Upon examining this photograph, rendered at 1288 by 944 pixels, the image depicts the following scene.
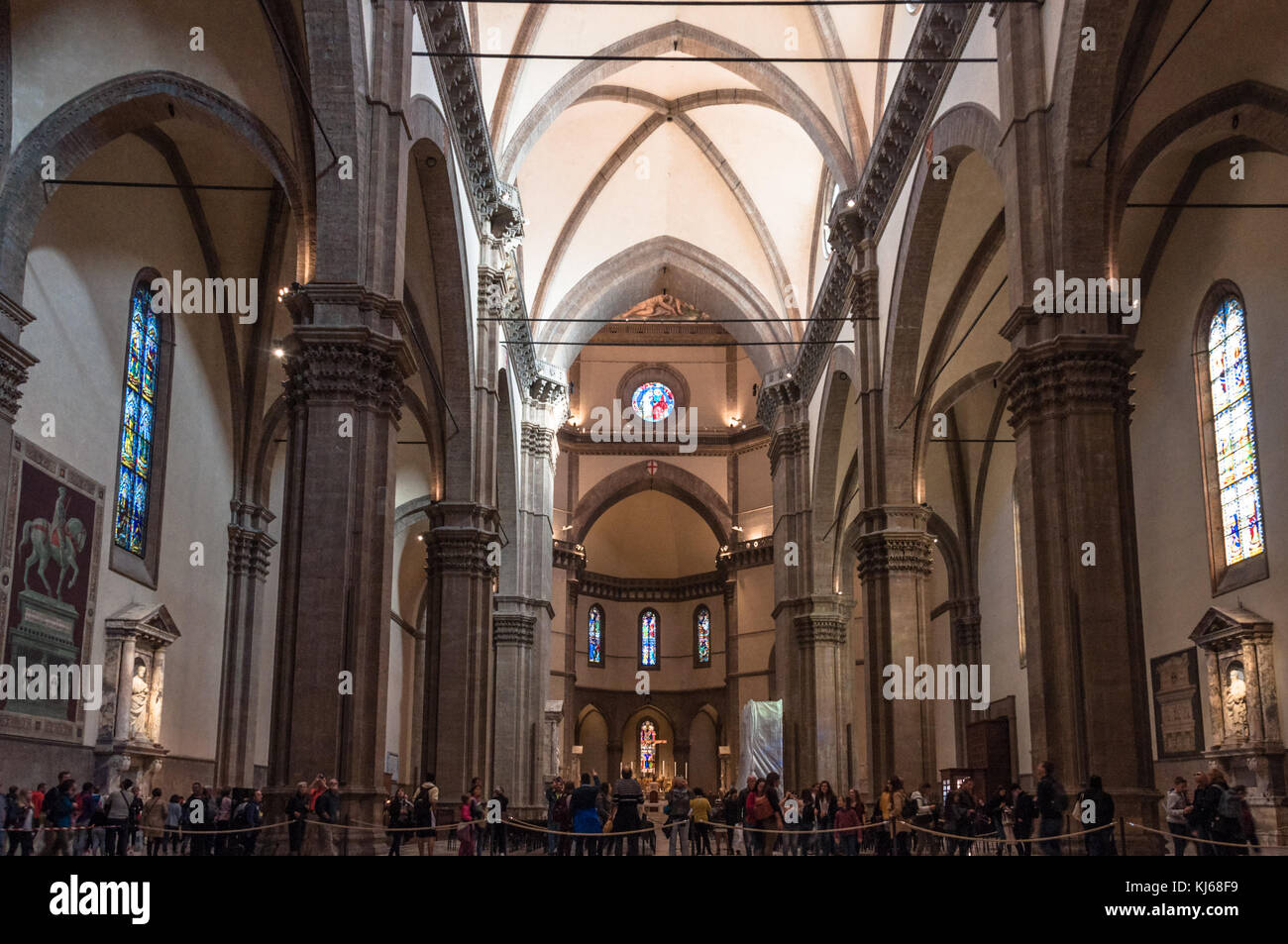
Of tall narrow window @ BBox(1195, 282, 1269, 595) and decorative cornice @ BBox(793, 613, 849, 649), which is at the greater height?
tall narrow window @ BBox(1195, 282, 1269, 595)

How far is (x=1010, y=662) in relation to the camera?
91.8 ft

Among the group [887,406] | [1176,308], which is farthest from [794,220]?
[1176,308]

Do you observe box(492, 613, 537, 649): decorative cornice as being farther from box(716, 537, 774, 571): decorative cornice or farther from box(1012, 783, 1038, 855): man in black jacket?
box(1012, 783, 1038, 855): man in black jacket

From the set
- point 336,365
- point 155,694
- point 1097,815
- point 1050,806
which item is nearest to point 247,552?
point 155,694

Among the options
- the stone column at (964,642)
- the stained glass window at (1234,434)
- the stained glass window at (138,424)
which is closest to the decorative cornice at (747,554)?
the stone column at (964,642)

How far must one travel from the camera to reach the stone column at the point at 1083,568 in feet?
41.5

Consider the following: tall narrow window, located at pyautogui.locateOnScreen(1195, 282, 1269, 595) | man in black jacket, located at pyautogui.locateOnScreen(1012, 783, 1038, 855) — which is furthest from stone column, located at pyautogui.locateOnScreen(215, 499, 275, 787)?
tall narrow window, located at pyautogui.locateOnScreen(1195, 282, 1269, 595)

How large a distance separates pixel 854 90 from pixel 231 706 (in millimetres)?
14995

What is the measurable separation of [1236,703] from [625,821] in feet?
28.5

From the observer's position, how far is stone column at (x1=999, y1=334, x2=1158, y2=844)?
12.7m

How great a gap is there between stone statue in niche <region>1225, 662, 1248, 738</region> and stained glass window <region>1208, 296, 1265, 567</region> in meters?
1.65

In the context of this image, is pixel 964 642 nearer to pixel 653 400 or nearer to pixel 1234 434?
pixel 1234 434

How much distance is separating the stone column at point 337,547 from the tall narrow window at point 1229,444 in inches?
456
